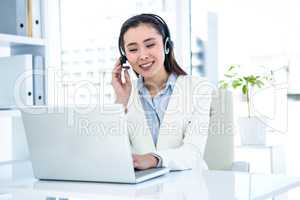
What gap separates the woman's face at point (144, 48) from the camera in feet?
6.22

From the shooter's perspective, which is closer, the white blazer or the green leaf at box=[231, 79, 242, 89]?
the white blazer

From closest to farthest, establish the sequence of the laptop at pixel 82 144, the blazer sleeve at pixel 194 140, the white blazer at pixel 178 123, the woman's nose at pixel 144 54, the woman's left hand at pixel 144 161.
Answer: the laptop at pixel 82 144 → the woman's left hand at pixel 144 161 → the blazer sleeve at pixel 194 140 → the white blazer at pixel 178 123 → the woman's nose at pixel 144 54

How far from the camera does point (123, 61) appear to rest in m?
1.91

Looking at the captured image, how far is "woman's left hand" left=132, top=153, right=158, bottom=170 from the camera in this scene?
1.34m

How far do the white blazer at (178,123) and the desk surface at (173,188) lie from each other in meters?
0.36

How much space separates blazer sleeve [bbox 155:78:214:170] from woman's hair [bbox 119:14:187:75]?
16 centimetres

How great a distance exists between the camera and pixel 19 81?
2.04m

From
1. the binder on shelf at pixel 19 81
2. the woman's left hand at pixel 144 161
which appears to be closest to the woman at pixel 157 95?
the woman's left hand at pixel 144 161

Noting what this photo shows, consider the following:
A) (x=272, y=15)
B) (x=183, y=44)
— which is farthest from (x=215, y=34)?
(x=272, y=15)

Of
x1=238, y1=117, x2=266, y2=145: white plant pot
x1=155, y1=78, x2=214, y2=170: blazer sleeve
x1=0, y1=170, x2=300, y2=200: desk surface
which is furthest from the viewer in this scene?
x1=238, y1=117, x2=266, y2=145: white plant pot

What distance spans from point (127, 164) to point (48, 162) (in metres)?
0.25

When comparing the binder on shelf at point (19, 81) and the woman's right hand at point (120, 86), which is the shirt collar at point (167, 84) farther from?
the binder on shelf at point (19, 81)

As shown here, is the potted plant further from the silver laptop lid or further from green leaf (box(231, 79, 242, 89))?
the silver laptop lid

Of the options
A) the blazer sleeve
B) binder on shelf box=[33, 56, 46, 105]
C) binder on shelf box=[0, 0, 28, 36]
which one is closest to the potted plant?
the blazer sleeve
